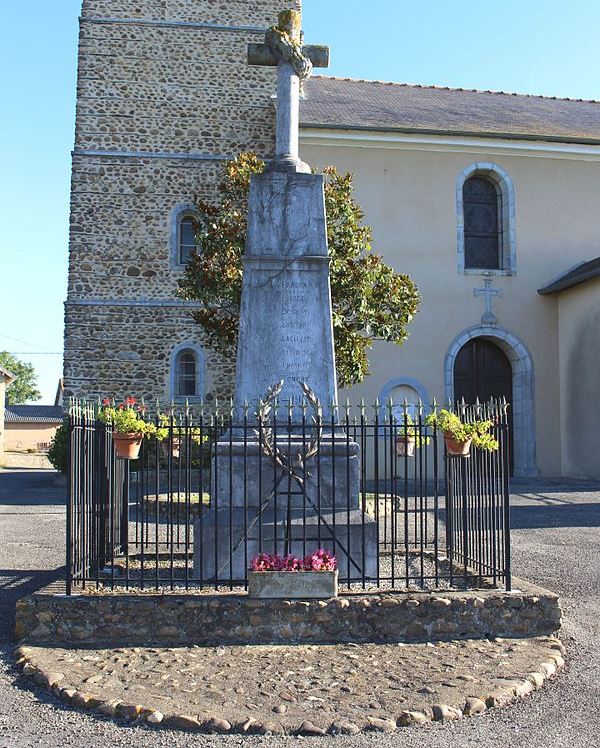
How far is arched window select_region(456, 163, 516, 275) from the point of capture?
18.6 metres

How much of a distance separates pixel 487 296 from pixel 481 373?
1727 mm

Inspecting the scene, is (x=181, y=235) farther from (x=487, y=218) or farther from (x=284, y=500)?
(x=284, y=500)

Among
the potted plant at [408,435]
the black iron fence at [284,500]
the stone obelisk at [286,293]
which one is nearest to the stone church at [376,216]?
the stone obelisk at [286,293]

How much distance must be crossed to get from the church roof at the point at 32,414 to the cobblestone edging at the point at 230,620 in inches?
2046

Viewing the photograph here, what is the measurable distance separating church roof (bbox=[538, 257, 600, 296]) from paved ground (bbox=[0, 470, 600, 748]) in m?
7.67

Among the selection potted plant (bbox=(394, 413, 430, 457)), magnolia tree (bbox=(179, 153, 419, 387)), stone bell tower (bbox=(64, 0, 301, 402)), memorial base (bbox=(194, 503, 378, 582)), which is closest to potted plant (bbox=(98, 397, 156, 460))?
memorial base (bbox=(194, 503, 378, 582))

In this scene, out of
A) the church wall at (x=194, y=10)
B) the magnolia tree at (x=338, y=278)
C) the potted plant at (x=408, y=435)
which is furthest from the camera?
the church wall at (x=194, y=10)

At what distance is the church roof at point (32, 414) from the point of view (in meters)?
56.9

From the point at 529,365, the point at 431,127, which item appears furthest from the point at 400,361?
the point at 431,127

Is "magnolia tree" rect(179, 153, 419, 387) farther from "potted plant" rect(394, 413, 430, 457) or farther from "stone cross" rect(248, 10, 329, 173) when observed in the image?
"potted plant" rect(394, 413, 430, 457)

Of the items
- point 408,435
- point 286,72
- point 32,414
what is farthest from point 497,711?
point 32,414

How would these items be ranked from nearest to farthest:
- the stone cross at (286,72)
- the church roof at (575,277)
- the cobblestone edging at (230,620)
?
the cobblestone edging at (230,620)
the stone cross at (286,72)
the church roof at (575,277)

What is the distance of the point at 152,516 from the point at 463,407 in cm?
638

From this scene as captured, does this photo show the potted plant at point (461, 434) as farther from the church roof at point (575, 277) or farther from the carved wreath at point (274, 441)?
the church roof at point (575, 277)
